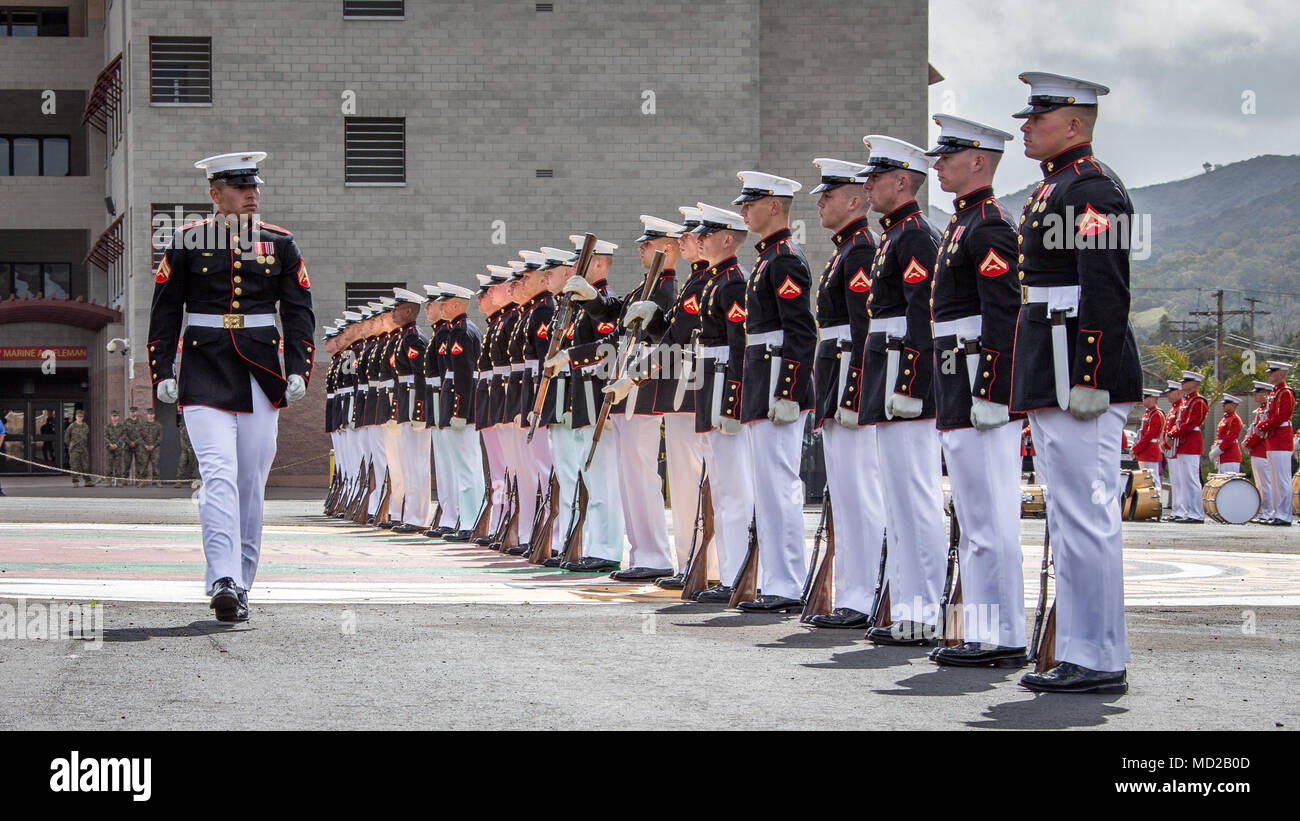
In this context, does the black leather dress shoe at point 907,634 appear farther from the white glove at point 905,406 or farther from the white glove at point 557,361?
the white glove at point 557,361

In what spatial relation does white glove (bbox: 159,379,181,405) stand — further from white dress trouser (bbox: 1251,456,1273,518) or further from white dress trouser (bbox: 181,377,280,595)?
white dress trouser (bbox: 1251,456,1273,518)

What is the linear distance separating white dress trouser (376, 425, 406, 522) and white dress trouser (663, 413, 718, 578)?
28.4 ft

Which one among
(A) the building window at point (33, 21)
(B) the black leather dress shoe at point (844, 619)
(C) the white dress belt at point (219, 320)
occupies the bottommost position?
(B) the black leather dress shoe at point (844, 619)

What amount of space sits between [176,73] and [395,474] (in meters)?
19.3

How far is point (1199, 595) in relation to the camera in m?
11.2

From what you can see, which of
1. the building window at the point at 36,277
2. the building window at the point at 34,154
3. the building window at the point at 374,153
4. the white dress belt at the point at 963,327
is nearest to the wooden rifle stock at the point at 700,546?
the white dress belt at the point at 963,327

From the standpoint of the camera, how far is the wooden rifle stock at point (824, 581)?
9.36 m

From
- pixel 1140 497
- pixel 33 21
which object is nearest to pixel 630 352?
pixel 1140 497

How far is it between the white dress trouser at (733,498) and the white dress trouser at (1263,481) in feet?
56.6

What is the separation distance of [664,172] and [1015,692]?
102 feet

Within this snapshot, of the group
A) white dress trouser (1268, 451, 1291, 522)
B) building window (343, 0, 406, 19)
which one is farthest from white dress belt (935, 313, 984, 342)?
building window (343, 0, 406, 19)

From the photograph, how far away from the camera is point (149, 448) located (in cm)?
3675

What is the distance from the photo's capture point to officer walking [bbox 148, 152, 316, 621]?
9.05 m
